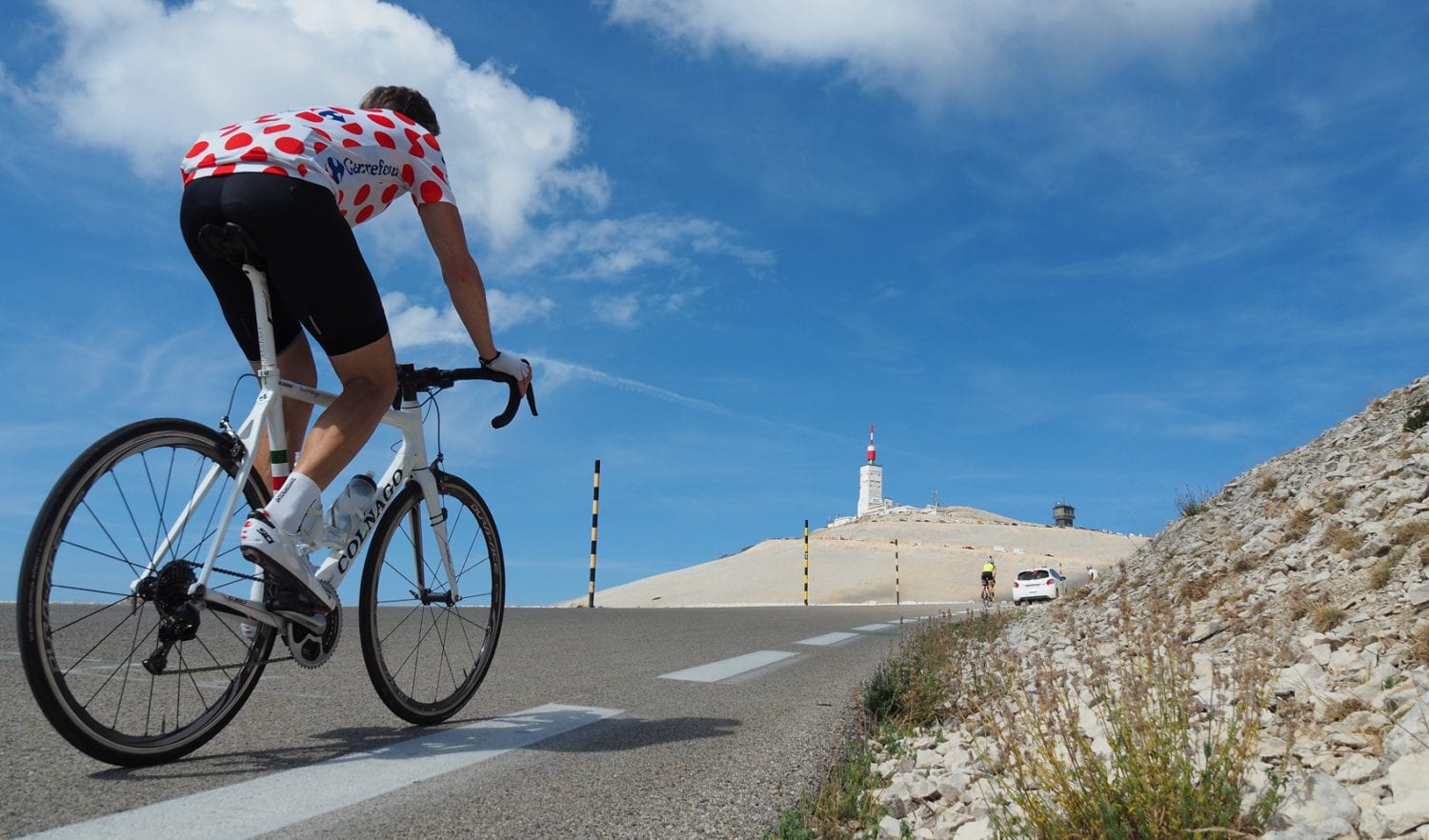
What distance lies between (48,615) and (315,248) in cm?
123

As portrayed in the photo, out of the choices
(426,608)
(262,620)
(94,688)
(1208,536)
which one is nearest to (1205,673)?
(426,608)

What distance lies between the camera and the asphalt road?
2.20m

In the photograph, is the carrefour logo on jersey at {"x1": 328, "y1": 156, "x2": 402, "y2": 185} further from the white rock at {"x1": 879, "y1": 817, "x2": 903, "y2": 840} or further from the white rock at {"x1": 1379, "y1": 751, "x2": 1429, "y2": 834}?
the white rock at {"x1": 1379, "y1": 751, "x2": 1429, "y2": 834}

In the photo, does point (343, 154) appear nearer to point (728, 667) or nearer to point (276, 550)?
point (276, 550)

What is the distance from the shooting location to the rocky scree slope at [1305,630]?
2.40 meters

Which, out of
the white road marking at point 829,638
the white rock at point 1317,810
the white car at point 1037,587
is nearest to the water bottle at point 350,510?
the white rock at point 1317,810

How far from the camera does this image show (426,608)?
396cm

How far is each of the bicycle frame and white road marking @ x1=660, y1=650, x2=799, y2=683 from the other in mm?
2181

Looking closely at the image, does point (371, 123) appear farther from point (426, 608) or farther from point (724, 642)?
point (724, 642)

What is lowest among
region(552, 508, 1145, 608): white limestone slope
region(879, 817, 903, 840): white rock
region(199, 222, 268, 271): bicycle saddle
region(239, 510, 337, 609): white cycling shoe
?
region(879, 817, 903, 840): white rock

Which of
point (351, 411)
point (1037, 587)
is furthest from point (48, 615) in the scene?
point (1037, 587)

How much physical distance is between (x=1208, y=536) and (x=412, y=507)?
8206mm

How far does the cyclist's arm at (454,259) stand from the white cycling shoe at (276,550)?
1004 mm

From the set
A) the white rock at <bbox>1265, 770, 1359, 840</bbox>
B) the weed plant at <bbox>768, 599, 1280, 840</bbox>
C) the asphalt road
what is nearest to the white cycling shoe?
the asphalt road
